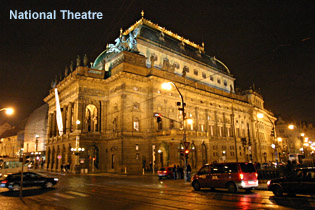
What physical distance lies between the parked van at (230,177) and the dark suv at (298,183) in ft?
6.47

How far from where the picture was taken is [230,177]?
1694cm

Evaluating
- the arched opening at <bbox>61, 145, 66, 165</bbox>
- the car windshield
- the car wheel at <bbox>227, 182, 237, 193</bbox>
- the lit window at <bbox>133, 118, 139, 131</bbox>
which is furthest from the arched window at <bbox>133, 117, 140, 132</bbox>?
the car windshield

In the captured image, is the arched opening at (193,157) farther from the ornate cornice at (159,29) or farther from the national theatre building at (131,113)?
the ornate cornice at (159,29)

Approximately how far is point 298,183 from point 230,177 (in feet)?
14.1

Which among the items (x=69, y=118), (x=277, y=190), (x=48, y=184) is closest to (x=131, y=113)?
(x=69, y=118)

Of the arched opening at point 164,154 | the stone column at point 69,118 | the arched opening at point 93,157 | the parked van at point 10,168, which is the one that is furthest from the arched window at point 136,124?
the parked van at point 10,168

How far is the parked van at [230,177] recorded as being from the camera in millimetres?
16516

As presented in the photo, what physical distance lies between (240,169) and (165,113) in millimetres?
28899

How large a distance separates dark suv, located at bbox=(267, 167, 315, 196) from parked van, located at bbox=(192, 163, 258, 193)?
1971 mm

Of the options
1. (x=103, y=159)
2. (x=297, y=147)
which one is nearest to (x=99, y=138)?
(x=103, y=159)

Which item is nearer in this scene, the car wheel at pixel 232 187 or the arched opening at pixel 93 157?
the car wheel at pixel 232 187

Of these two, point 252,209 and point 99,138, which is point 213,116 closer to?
point 99,138

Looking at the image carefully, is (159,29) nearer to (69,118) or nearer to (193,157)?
(69,118)

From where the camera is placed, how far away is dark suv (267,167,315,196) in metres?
13.3
